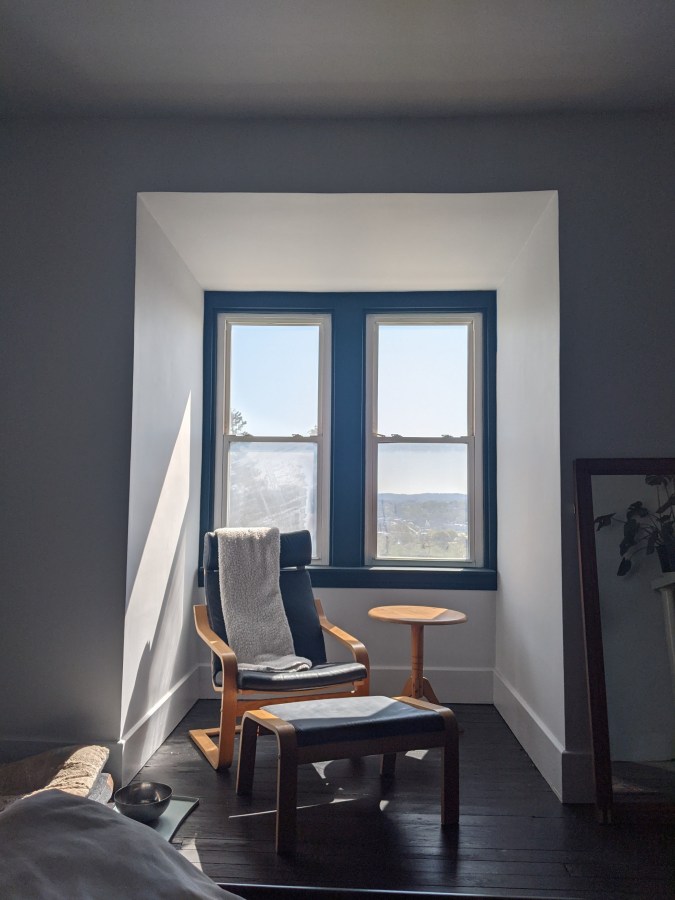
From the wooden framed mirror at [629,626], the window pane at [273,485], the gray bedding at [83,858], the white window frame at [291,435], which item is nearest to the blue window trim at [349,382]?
the white window frame at [291,435]

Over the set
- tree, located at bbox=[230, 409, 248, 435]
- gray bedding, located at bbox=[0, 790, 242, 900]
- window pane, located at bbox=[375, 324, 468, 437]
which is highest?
window pane, located at bbox=[375, 324, 468, 437]

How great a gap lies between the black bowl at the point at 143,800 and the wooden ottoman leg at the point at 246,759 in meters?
0.39

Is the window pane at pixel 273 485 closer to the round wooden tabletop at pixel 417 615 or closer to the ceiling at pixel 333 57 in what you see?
the round wooden tabletop at pixel 417 615

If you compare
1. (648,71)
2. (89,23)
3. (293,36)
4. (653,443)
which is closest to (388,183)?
(293,36)

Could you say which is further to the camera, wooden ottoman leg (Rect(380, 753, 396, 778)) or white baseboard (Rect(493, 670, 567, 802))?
wooden ottoman leg (Rect(380, 753, 396, 778))

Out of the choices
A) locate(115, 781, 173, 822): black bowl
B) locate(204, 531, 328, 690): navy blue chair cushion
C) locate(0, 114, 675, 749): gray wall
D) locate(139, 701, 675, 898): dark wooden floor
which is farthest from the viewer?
locate(204, 531, 328, 690): navy blue chair cushion

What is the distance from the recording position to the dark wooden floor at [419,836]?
2.41 metres

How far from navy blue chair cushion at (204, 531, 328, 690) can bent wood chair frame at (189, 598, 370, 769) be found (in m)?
0.12

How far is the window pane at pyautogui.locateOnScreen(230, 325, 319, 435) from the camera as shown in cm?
489

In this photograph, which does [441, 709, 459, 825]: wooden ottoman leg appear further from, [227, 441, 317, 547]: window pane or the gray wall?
[227, 441, 317, 547]: window pane

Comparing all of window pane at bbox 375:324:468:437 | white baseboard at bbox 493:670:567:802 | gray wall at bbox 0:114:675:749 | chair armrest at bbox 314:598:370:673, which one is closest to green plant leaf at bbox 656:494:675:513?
gray wall at bbox 0:114:675:749

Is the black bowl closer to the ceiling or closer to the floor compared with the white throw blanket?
closer to the floor

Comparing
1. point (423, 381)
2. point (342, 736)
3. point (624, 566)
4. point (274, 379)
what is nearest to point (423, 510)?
point (423, 381)

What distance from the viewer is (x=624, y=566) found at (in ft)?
10.1
